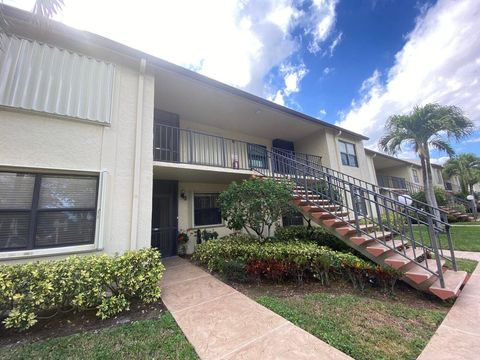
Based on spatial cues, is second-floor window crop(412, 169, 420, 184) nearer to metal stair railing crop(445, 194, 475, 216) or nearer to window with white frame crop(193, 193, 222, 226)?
metal stair railing crop(445, 194, 475, 216)

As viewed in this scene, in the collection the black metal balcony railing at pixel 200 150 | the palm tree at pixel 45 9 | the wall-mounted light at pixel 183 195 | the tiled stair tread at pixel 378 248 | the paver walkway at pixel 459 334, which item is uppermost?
the palm tree at pixel 45 9

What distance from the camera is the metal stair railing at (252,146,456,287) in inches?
172

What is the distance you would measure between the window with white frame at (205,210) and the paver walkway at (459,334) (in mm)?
Result: 7552

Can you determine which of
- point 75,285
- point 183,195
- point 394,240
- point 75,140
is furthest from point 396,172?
point 75,285

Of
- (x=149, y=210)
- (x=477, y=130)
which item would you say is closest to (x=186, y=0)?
(x=149, y=210)

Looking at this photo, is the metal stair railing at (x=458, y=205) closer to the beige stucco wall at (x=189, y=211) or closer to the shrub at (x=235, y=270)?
the beige stucco wall at (x=189, y=211)

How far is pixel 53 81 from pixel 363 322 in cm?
788

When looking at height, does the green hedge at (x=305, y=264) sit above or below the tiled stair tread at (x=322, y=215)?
below

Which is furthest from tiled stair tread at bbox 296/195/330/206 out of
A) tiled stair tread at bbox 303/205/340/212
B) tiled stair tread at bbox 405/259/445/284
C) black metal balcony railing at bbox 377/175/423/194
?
black metal balcony railing at bbox 377/175/423/194

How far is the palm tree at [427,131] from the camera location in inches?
408

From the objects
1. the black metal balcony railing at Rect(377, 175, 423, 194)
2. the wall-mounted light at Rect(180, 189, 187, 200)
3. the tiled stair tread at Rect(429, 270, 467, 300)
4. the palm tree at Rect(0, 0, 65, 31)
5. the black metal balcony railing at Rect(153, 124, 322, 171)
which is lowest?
the tiled stair tread at Rect(429, 270, 467, 300)

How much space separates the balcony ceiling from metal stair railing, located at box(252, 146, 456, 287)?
1.99m

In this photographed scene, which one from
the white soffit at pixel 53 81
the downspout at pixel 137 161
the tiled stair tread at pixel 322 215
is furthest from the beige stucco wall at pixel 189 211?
the tiled stair tread at pixel 322 215

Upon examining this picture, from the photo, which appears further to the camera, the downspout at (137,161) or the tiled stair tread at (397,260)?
the downspout at (137,161)
